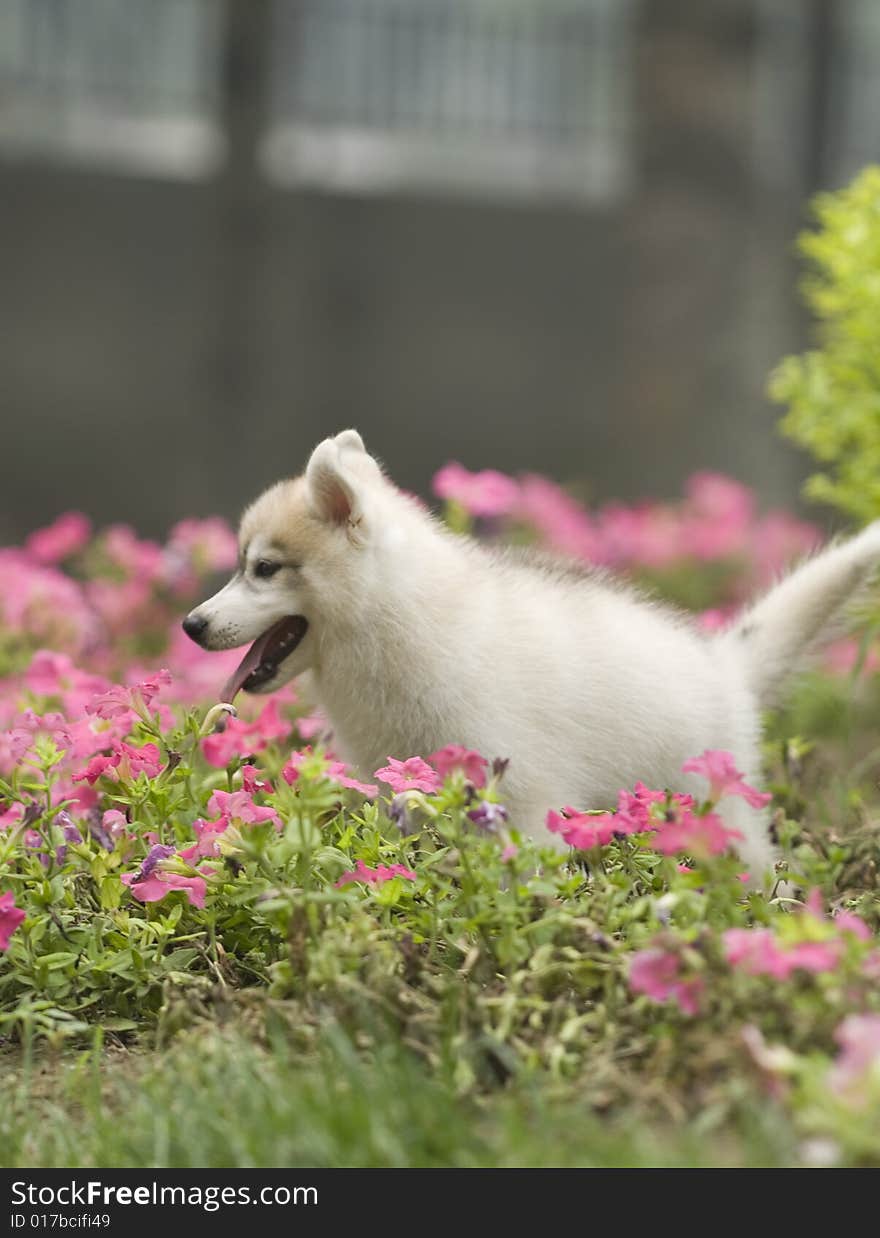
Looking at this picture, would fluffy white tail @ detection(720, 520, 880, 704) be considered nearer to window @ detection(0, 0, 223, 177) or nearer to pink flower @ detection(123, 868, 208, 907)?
pink flower @ detection(123, 868, 208, 907)

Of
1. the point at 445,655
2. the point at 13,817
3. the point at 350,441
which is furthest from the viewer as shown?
the point at 350,441

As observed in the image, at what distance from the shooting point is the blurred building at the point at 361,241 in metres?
10.7

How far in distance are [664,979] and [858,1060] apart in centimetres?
49

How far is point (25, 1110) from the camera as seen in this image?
2.94 m

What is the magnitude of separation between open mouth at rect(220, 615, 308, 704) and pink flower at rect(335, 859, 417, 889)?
721mm

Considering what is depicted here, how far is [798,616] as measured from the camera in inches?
167

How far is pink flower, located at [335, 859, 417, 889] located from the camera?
319 cm

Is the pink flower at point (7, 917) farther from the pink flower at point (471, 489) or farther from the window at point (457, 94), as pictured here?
the window at point (457, 94)

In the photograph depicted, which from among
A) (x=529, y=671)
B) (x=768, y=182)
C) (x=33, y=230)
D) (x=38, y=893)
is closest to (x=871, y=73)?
(x=768, y=182)

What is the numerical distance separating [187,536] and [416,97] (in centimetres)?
679

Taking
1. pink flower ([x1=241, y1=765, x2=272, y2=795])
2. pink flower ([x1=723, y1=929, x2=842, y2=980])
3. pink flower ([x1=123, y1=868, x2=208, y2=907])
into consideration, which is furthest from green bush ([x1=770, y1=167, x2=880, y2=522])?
pink flower ([x1=723, y1=929, x2=842, y2=980])

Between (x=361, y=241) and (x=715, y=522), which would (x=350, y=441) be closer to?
(x=715, y=522)

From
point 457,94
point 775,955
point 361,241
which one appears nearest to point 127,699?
point 775,955
